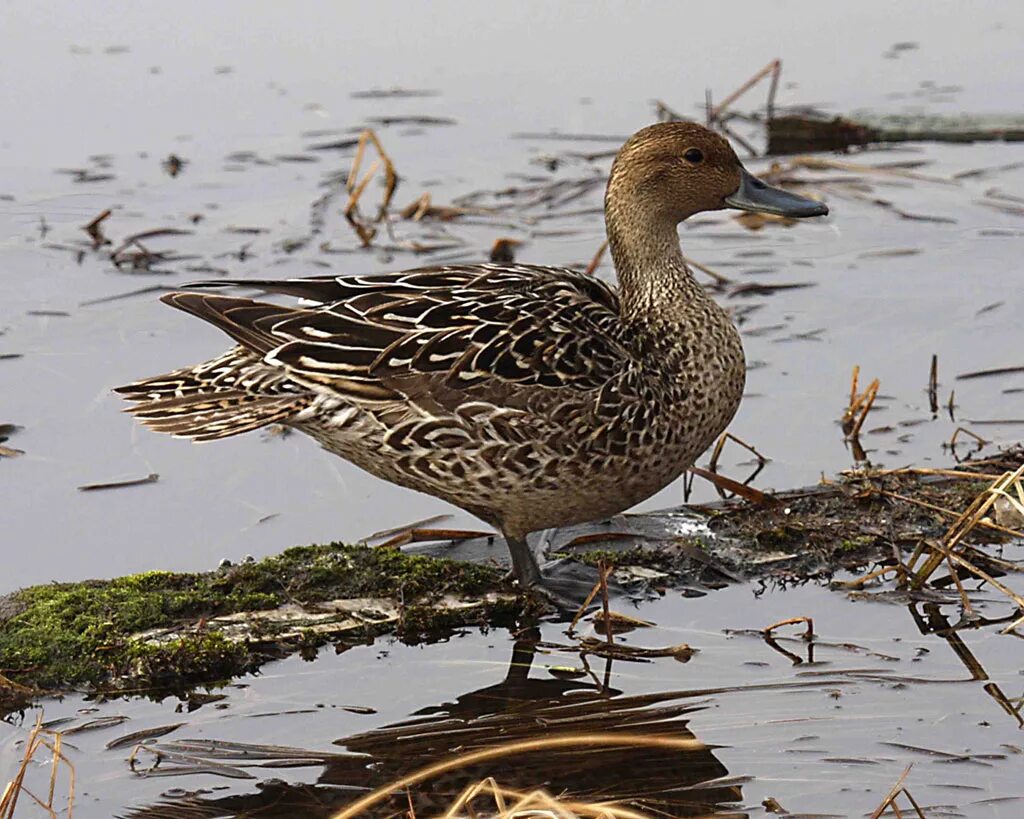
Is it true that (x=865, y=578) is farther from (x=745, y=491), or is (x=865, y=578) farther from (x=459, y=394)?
(x=459, y=394)

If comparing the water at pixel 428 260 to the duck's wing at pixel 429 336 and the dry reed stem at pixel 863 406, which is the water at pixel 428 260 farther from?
the duck's wing at pixel 429 336

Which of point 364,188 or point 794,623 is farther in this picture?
point 364,188

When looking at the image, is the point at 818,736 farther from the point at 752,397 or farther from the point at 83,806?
the point at 752,397

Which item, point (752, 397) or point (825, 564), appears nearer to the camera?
point (825, 564)

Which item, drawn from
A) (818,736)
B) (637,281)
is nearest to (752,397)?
(637,281)

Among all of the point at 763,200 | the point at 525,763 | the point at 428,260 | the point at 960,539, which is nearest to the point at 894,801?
the point at 525,763

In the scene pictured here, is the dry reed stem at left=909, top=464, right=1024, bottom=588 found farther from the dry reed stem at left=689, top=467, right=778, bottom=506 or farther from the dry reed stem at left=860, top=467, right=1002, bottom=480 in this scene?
the dry reed stem at left=689, top=467, right=778, bottom=506

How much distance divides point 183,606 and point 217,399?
69 cm

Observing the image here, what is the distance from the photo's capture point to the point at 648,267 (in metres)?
6.13

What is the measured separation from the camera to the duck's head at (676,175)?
6184mm

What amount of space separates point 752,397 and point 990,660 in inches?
90.3

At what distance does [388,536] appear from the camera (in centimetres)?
621

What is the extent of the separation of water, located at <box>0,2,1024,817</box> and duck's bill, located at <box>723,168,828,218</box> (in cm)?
96

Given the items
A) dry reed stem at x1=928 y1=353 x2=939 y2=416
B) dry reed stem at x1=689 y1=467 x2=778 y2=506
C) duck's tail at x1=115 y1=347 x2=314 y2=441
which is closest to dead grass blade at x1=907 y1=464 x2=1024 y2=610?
dry reed stem at x1=689 y1=467 x2=778 y2=506
